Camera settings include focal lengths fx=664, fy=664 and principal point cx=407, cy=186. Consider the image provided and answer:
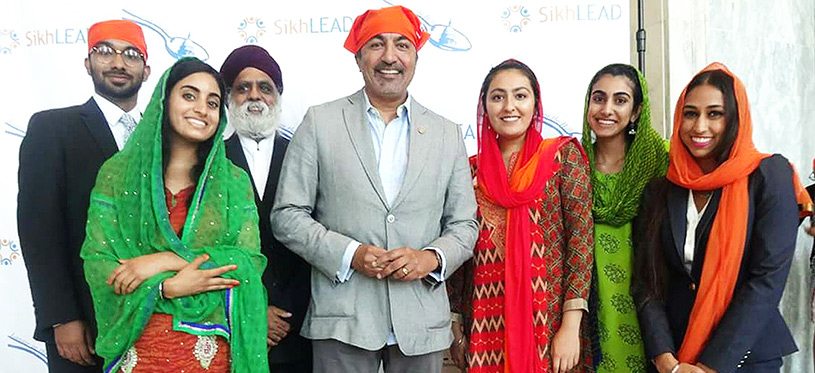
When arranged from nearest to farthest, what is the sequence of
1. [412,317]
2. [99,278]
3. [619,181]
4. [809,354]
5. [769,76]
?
[99,278], [412,317], [619,181], [809,354], [769,76]

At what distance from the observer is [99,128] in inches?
108

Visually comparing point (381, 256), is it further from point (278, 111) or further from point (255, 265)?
point (278, 111)

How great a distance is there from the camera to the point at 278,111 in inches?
110

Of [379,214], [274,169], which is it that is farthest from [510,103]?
[274,169]

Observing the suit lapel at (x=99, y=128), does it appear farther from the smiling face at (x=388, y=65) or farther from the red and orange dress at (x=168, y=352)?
the smiling face at (x=388, y=65)

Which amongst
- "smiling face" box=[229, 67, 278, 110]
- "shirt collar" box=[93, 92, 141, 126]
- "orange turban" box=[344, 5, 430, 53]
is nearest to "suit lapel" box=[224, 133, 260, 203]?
"smiling face" box=[229, 67, 278, 110]

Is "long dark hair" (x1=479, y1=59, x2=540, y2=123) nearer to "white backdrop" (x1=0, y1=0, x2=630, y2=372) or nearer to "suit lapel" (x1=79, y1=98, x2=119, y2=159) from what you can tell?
"white backdrop" (x1=0, y1=0, x2=630, y2=372)

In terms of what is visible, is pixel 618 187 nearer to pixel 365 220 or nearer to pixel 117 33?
pixel 365 220

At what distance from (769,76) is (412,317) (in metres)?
2.79

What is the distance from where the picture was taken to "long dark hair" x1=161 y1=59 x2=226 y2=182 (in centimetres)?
212

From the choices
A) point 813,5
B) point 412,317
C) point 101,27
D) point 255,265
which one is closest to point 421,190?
point 412,317

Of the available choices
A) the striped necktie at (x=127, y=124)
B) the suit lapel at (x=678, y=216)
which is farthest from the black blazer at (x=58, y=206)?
the suit lapel at (x=678, y=216)

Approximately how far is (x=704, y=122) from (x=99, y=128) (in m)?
2.32

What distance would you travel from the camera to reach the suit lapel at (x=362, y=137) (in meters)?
2.20
